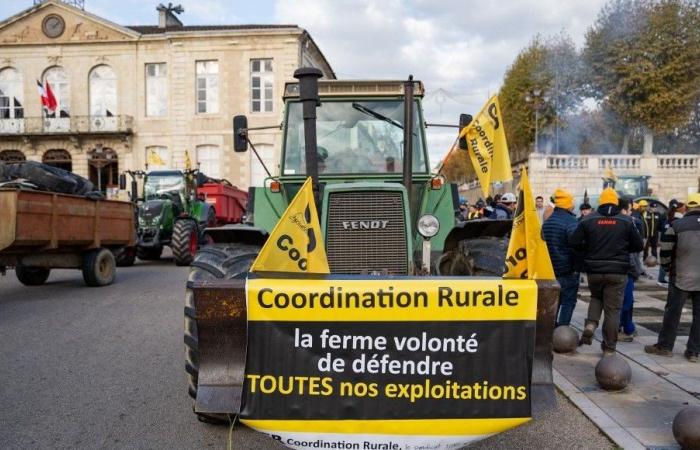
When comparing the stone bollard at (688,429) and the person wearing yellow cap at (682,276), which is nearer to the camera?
the stone bollard at (688,429)

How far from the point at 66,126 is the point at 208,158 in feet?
30.9

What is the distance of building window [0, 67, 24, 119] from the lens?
41531 millimetres

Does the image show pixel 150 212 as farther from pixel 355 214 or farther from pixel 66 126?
pixel 66 126

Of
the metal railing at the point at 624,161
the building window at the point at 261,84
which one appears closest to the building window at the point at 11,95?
the building window at the point at 261,84

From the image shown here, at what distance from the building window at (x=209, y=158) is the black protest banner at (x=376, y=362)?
37257 mm

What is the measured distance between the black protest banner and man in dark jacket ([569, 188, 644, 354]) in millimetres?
3833

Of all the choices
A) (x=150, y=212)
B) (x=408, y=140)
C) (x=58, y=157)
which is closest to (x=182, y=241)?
(x=150, y=212)

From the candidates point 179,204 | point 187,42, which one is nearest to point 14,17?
point 187,42

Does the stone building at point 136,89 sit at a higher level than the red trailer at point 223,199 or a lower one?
higher

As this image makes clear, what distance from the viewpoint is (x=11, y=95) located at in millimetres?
41812

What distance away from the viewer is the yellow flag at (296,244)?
363 centimetres

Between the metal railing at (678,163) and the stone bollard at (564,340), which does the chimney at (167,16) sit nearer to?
the metal railing at (678,163)

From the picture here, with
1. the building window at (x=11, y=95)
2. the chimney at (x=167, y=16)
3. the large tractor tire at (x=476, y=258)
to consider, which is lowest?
the large tractor tire at (x=476, y=258)

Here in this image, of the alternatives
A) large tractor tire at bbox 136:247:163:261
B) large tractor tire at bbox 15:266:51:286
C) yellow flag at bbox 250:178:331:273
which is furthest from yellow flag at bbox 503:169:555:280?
large tractor tire at bbox 136:247:163:261
